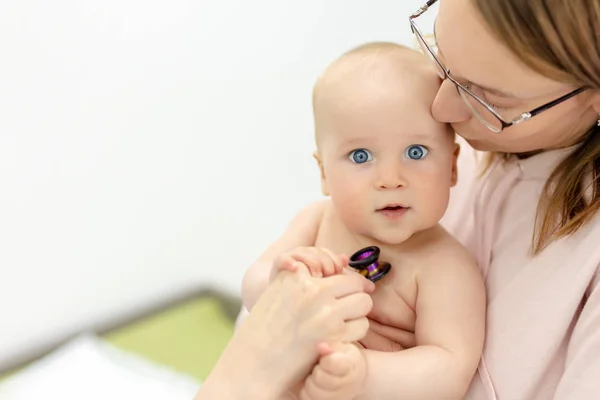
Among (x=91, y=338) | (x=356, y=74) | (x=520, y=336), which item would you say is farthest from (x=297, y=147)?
(x=520, y=336)

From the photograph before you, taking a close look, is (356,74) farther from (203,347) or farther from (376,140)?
(203,347)

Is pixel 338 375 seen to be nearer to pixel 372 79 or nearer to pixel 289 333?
pixel 289 333

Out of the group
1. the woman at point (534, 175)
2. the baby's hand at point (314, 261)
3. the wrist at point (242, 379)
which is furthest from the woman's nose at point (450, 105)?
the wrist at point (242, 379)

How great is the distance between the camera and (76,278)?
1921 mm

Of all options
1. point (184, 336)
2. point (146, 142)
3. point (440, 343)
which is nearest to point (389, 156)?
point (440, 343)

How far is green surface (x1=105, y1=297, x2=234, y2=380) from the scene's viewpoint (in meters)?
1.95

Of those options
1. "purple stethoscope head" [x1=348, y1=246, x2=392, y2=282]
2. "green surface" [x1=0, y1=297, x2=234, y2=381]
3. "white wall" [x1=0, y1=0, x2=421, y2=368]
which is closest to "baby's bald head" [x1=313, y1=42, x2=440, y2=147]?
"purple stethoscope head" [x1=348, y1=246, x2=392, y2=282]

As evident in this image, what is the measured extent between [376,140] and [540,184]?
0.78 ft

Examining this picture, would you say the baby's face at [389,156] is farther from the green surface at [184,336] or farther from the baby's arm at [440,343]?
the green surface at [184,336]

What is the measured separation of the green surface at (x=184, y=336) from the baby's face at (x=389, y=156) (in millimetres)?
1050

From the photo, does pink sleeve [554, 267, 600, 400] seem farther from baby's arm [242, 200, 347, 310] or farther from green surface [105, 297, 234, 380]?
green surface [105, 297, 234, 380]

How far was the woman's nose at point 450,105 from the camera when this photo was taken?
0.92 m

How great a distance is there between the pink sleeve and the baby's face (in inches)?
9.2

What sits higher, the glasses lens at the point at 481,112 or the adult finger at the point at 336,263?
the glasses lens at the point at 481,112
